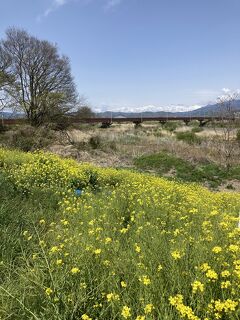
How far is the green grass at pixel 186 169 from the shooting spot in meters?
17.9

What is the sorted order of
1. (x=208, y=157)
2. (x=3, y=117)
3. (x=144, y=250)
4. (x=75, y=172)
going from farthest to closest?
(x=3, y=117) → (x=208, y=157) → (x=75, y=172) → (x=144, y=250)

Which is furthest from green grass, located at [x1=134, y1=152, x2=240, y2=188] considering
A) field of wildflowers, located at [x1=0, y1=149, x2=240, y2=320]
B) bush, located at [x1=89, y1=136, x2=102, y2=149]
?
field of wildflowers, located at [x1=0, y1=149, x2=240, y2=320]

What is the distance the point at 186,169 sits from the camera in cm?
1922

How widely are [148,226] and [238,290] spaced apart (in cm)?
195

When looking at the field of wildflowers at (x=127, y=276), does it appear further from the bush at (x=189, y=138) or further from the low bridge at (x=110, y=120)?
the bush at (x=189, y=138)

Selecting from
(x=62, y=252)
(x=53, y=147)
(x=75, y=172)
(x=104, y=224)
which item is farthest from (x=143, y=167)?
(x=62, y=252)

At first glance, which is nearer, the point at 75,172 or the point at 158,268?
the point at 158,268

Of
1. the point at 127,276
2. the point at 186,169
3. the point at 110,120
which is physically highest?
the point at 127,276

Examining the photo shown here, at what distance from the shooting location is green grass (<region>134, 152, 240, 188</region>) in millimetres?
17938

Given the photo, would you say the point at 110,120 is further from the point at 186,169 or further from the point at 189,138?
the point at 186,169

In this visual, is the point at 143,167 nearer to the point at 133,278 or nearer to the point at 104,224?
the point at 104,224

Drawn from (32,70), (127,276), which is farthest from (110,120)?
(127,276)

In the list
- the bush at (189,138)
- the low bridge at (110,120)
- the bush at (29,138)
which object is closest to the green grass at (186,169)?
the low bridge at (110,120)

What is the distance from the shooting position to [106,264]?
343 centimetres
